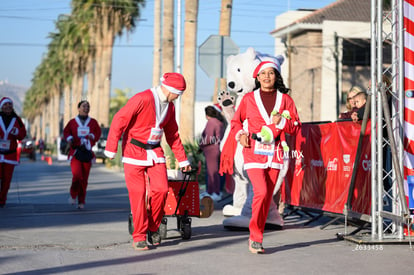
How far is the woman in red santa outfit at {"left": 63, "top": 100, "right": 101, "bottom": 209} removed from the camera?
1388cm

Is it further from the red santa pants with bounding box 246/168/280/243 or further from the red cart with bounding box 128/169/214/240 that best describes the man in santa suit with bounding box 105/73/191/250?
the red santa pants with bounding box 246/168/280/243

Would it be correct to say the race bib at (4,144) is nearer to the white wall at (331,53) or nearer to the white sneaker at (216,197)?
the white sneaker at (216,197)

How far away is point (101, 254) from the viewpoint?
26.8 feet

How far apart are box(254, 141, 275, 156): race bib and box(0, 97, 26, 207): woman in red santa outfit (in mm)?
6824

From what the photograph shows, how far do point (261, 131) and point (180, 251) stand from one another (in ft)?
4.85

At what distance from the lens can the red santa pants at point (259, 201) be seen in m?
8.28

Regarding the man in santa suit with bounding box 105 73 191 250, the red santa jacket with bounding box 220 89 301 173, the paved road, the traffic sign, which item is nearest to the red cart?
the paved road

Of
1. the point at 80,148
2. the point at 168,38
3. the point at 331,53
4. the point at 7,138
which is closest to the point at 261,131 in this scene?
the point at 80,148

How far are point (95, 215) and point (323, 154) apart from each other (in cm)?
367

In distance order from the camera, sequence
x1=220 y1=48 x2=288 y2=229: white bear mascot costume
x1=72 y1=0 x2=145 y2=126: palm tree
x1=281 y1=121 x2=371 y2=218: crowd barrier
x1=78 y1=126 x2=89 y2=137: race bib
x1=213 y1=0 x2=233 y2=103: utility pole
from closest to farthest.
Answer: x1=281 y1=121 x2=371 y2=218: crowd barrier, x1=220 y1=48 x2=288 y2=229: white bear mascot costume, x1=78 y1=126 x2=89 y2=137: race bib, x1=213 y1=0 x2=233 y2=103: utility pole, x1=72 y1=0 x2=145 y2=126: palm tree

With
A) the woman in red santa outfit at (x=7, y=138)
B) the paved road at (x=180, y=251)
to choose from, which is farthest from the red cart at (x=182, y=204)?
the woman in red santa outfit at (x=7, y=138)

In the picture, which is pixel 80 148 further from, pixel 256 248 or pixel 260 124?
pixel 256 248

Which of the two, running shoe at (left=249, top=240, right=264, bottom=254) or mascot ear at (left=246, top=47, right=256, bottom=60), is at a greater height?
mascot ear at (left=246, top=47, right=256, bottom=60)

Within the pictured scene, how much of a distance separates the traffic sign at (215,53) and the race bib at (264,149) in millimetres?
9679
